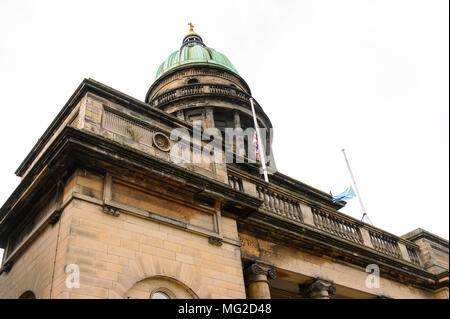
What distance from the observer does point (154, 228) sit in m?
11.1

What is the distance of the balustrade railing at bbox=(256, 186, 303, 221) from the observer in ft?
47.6

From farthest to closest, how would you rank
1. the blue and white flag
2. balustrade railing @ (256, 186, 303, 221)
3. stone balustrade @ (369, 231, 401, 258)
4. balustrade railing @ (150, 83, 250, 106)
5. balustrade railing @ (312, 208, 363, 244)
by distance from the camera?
1. balustrade railing @ (150, 83, 250, 106)
2. the blue and white flag
3. stone balustrade @ (369, 231, 401, 258)
4. balustrade railing @ (312, 208, 363, 244)
5. balustrade railing @ (256, 186, 303, 221)

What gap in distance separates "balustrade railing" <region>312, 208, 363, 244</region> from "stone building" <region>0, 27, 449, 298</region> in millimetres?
46

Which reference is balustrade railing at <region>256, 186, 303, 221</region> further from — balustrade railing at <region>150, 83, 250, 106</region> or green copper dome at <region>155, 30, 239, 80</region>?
green copper dome at <region>155, 30, 239, 80</region>

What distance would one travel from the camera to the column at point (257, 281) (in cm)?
1260

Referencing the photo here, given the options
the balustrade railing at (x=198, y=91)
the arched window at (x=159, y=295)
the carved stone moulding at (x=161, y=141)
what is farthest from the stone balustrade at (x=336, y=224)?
the balustrade railing at (x=198, y=91)

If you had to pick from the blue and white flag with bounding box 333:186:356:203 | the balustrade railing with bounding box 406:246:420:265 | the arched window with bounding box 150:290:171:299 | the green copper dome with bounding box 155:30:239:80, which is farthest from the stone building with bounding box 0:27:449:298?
the green copper dome with bounding box 155:30:239:80

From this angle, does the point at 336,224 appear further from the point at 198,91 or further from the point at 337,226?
the point at 198,91
